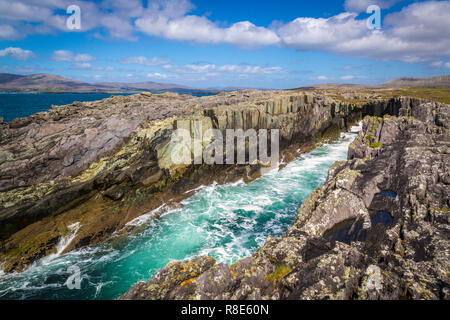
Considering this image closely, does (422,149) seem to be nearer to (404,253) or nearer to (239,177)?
(404,253)

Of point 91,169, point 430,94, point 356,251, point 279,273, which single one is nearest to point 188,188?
point 91,169

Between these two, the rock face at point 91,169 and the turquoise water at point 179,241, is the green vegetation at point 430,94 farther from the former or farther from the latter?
the rock face at point 91,169

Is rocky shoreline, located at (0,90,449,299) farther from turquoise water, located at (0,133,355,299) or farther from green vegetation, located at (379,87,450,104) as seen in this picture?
green vegetation, located at (379,87,450,104)

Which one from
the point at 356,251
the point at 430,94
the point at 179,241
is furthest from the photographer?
the point at 430,94

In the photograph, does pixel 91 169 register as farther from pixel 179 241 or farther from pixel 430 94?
pixel 430 94

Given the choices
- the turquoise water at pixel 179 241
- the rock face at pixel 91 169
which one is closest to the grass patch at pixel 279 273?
the turquoise water at pixel 179 241

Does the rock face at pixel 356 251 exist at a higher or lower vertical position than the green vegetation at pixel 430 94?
lower
